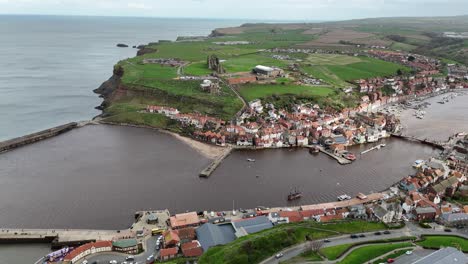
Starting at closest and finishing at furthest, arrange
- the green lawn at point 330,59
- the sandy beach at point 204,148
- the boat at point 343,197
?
the boat at point 343,197, the sandy beach at point 204,148, the green lawn at point 330,59

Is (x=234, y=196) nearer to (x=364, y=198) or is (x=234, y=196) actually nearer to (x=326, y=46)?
(x=364, y=198)

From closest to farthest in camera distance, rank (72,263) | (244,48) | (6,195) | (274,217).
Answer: (72,263)
(274,217)
(6,195)
(244,48)

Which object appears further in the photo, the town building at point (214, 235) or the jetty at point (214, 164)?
the jetty at point (214, 164)

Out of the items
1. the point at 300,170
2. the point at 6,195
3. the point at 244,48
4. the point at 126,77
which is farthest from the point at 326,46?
the point at 6,195

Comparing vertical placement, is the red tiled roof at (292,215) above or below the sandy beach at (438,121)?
below

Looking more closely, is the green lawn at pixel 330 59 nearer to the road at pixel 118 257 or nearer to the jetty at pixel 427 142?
the jetty at pixel 427 142

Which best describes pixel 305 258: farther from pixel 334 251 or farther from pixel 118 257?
pixel 118 257

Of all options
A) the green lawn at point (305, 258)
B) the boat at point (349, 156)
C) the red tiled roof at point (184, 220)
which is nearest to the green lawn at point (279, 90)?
the boat at point (349, 156)
